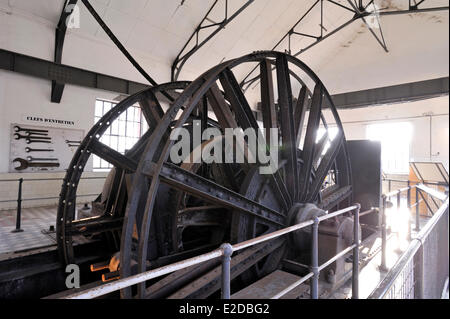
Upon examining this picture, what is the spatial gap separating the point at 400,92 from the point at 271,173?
28.0ft

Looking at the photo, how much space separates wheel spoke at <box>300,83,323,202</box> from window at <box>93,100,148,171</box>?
657cm

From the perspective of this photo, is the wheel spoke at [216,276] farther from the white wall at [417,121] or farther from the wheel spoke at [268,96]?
the white wall at [417,121]

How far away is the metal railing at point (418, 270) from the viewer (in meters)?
2.42

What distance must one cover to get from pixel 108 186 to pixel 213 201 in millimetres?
1912

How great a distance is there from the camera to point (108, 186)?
3510 mm

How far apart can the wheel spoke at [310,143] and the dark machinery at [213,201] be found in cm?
1

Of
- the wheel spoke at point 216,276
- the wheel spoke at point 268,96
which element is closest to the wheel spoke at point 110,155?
the wheel spoke at point 216,276

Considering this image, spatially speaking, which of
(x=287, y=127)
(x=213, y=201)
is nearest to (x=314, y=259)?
(x=213, y=201)

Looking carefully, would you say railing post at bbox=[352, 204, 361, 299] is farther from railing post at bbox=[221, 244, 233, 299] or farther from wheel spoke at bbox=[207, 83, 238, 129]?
railing post at bbox=[221, 244, 233, 299]

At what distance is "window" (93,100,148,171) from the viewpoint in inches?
336

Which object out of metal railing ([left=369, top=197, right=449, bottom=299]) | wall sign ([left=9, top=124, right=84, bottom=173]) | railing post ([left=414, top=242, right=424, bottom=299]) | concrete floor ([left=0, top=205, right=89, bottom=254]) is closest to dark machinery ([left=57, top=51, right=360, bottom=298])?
metal railing ([left=369, top=197, right=449, bottom=299])

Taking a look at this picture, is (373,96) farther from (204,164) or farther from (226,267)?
(226,267)
